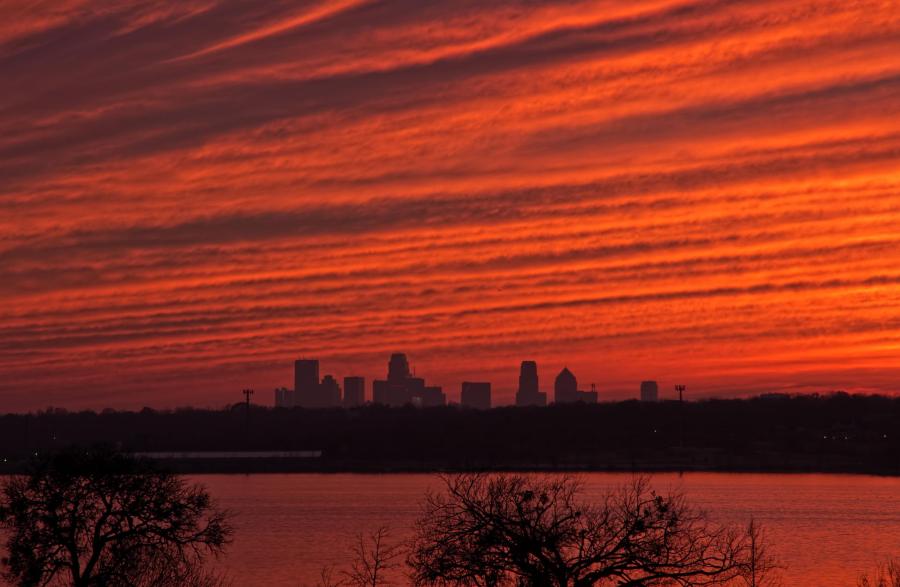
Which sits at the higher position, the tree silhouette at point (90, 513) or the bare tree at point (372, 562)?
the tree silhouette at point (90, 513)

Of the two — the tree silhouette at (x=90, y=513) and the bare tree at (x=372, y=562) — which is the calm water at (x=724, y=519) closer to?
the bare tree at (x=372, y=562)

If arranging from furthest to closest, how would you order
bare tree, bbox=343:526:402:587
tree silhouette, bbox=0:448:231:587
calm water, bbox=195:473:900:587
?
calm water, bbox=195:473:900:587
bare tree, bbox=343:526:402:587
tree silhouette, bbox=0:448:231:587

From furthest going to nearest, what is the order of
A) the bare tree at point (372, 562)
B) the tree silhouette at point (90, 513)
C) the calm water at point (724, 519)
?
the calm water at point (724, 519) < the bare tree at point (372, 562) < the tree silhouette at point (90, 513)

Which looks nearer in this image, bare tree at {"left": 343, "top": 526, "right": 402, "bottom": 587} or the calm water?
bare tree at {"left": 343, "top": 526, "right": 402, "bottom": 587}

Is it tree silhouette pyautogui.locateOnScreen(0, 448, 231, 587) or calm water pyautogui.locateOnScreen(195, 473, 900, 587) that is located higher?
tree silhouette pyautogui.locateOnScreen(0, 448, 231, 587)

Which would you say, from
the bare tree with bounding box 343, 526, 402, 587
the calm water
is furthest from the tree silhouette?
the calm water

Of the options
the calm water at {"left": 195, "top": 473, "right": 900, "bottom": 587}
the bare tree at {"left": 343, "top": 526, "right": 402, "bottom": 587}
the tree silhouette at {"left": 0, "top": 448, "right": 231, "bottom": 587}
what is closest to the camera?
the tree silhouette at {"left": 0, "top": 448, "right": 231, "bottom": 587}

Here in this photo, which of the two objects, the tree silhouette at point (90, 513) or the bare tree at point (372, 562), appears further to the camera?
the bare tree at point (372, 562)

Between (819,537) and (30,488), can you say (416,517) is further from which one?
(30,488)

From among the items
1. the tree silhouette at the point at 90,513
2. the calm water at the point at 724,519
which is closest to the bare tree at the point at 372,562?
the calm water at the point at 724,519

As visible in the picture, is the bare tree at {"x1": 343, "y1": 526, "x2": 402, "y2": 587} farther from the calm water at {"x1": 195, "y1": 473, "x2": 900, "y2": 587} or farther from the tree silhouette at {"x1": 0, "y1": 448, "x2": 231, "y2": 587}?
the tree silhouette at {"x1": 0, "y1": 448, "x2": 231, "y2": 587}

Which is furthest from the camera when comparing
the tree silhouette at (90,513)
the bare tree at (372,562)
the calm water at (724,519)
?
the calm water at (724,519)

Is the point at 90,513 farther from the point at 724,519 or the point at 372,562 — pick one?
the point at 724,519

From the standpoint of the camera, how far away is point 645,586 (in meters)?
34.7
